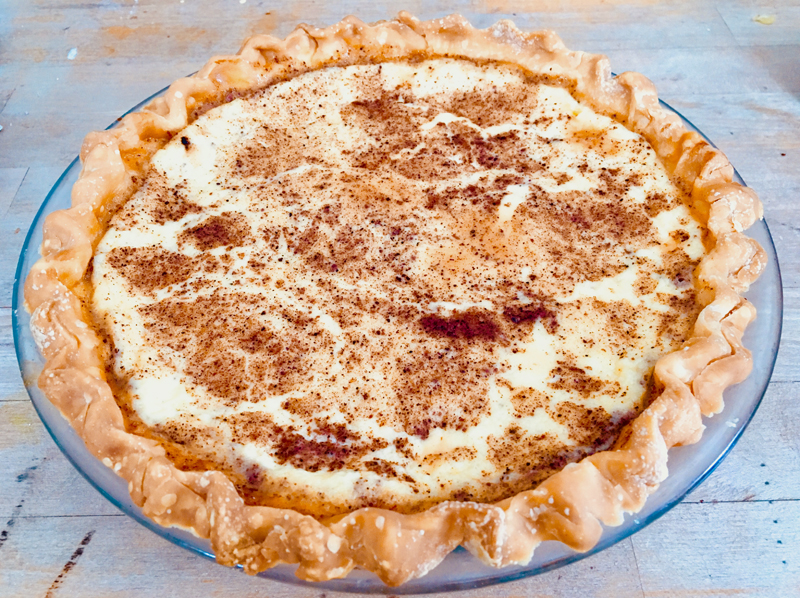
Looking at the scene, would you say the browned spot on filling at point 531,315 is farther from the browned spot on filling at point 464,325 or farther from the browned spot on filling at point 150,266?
the browned spot on filling at point 150,266

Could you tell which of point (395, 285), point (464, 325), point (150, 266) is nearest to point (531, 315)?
point (464, 325)

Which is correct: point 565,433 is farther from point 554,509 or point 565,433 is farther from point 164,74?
point 164,74

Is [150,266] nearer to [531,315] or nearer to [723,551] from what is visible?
[531,315]

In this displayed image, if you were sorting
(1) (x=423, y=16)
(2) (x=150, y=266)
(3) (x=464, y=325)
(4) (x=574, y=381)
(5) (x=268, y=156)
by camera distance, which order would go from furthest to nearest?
(1) (x=423, y=16) → (5) (x=268, y=156) → (2) (x=150, y=266) → (3) (x=464, y=325) → (4) (x=574, y=381)

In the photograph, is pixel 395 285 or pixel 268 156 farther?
pixel 268 156

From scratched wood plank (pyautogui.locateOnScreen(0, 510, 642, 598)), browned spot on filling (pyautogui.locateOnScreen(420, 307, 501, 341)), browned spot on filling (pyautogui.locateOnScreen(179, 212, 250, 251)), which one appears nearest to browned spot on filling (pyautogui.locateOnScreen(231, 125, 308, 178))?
browned spot on filling (pyautogui.locateOnScreen(179, 212, 250, 251))

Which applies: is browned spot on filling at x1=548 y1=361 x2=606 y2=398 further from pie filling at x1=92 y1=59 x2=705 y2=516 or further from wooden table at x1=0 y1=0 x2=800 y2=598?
wooden table at x1=0 y1=0 x2=800 y2=598

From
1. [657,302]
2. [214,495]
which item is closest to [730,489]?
[657,302]
